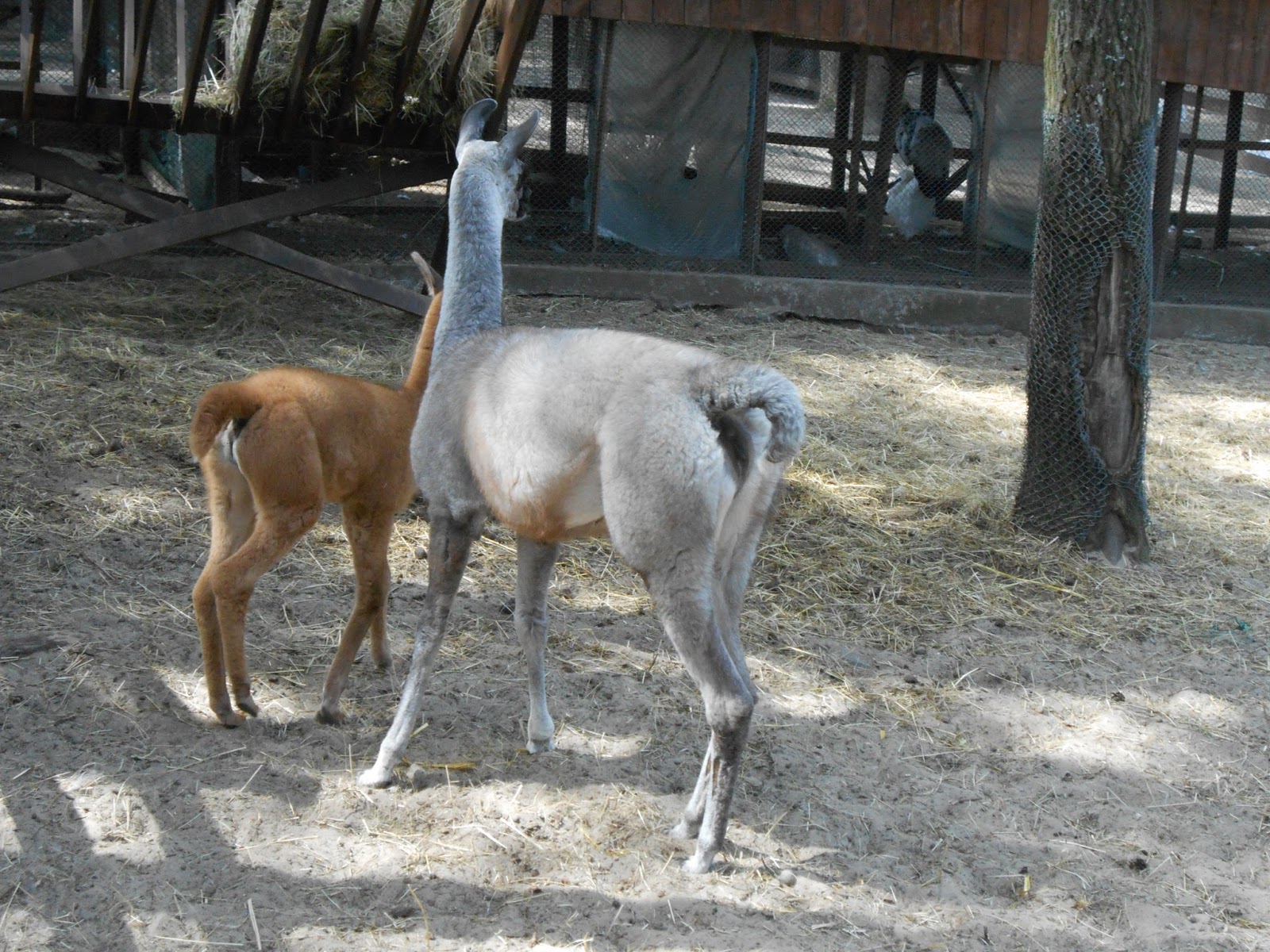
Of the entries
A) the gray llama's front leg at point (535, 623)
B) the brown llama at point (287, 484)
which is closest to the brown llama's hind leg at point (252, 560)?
the brown llama at point (287, 484)

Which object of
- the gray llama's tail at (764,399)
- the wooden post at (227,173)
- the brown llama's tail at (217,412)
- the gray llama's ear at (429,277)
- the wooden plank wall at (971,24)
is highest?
the wooden plank wall at (971,24)

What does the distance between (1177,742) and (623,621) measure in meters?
2.10

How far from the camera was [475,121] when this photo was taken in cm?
450

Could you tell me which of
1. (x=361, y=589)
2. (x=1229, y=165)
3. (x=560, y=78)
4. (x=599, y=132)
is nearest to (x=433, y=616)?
(x=361, y=589)

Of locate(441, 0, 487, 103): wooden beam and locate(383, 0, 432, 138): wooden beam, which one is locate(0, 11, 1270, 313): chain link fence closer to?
locate(441, 0, 487, 103): wooden beam

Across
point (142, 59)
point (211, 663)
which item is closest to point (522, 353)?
point (211, 663)

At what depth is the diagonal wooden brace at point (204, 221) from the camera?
7.38m

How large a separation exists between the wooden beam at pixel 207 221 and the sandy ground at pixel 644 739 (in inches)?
27.1

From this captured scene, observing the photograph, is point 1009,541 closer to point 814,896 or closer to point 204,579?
point 814,896

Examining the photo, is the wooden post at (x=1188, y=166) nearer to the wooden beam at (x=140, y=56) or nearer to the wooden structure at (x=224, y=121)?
the wooden structure at (x=224, y=121)

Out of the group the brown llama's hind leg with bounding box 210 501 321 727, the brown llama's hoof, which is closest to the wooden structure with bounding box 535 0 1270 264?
the brown llama's hind leg with bounding box 210 501 321 727

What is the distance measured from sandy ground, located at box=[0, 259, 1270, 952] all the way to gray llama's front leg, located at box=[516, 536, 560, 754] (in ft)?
0.28

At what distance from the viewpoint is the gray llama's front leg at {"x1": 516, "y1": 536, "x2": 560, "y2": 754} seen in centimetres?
407

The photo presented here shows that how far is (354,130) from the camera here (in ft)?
24.2
